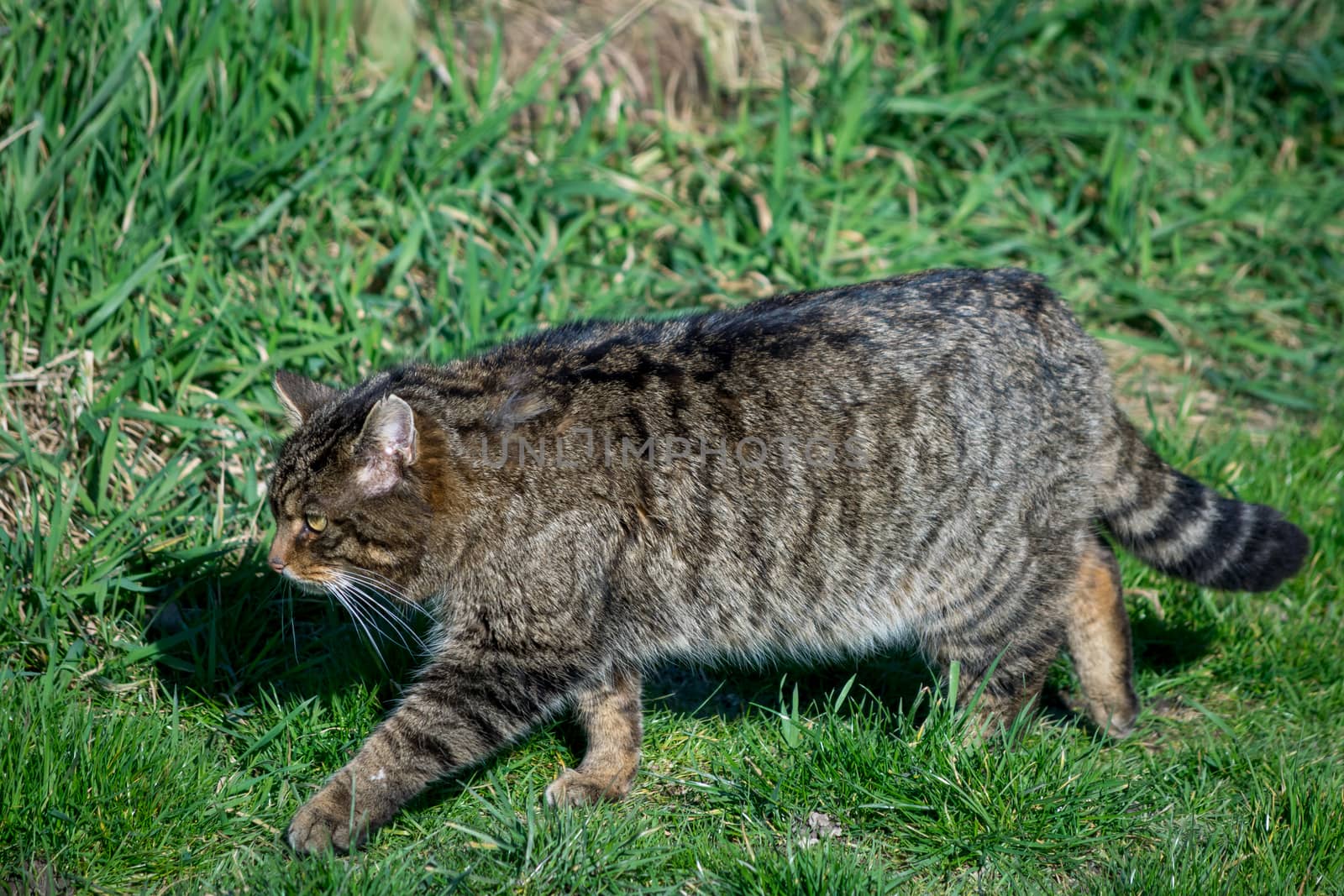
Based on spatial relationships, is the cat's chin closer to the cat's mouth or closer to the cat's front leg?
the cat's mouth

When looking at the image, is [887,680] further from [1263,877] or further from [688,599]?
[1263,877]

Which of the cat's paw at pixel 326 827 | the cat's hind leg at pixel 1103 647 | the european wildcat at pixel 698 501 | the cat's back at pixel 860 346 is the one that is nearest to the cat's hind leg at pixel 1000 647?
the european wildcat at pixel 698 501

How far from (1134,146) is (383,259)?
365cm

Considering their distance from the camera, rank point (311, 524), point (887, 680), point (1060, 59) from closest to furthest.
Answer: point (311, 524) → point (887, 680) → point (1060, 59)

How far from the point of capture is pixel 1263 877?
3.10m

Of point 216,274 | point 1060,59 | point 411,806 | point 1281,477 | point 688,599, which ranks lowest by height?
point 1281,477

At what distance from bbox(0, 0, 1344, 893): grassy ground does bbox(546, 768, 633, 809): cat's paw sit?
6cm

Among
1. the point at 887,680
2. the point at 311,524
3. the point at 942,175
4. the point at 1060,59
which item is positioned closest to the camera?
the point at 311,524

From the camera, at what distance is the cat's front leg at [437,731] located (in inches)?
124

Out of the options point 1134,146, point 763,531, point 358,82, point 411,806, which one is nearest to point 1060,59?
point 1134,146

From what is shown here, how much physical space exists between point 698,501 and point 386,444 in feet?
2.85

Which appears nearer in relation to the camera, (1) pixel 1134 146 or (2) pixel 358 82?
(2) pixel 358 82

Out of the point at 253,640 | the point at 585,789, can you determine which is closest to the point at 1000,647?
the point at 585,789

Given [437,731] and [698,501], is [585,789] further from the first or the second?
[698,501]
